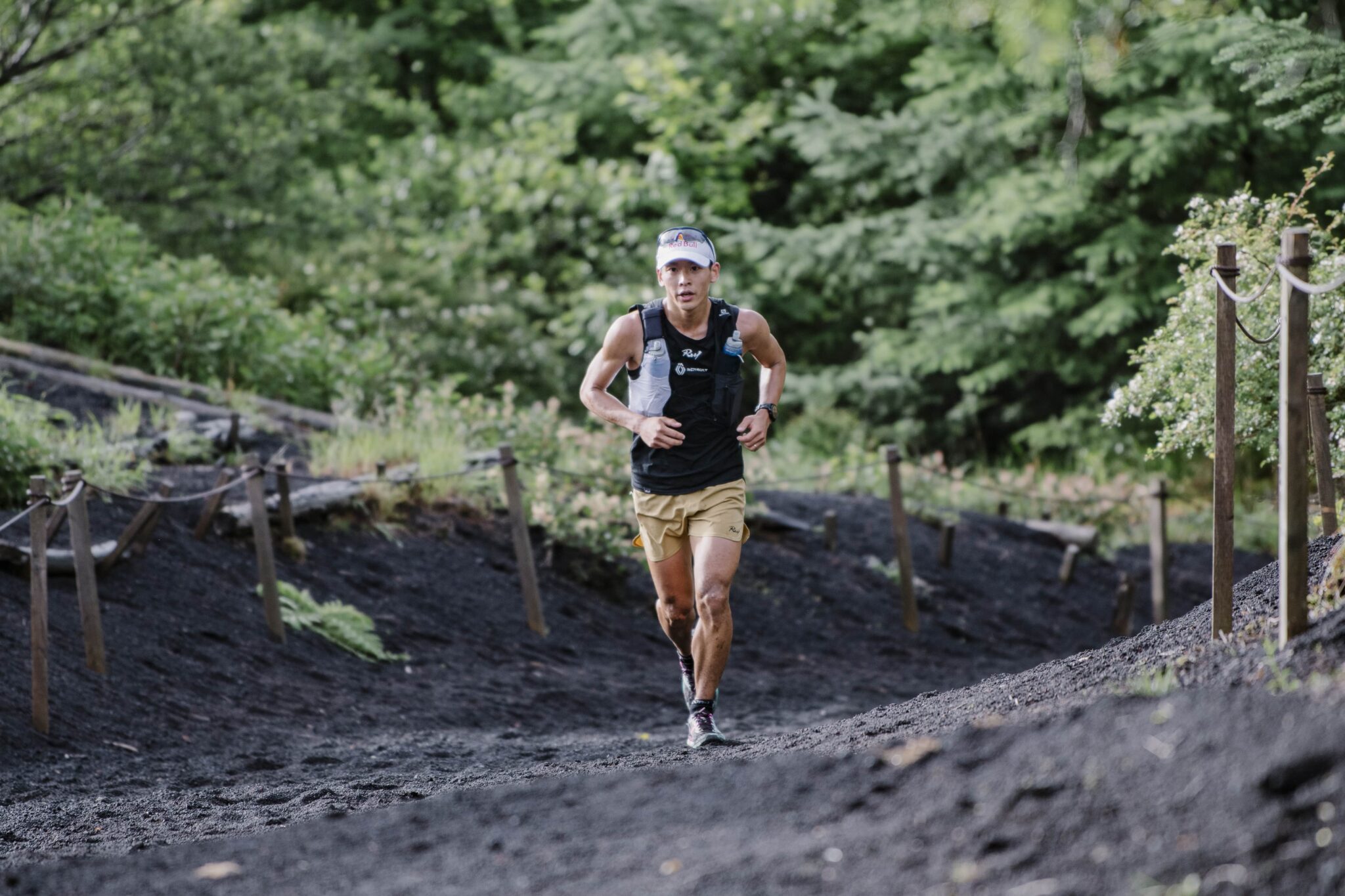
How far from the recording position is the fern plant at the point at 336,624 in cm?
884

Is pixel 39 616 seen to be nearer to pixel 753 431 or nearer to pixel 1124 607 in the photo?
pixel 753 431

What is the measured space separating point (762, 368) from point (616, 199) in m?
13.2

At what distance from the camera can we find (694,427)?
20.0 feet

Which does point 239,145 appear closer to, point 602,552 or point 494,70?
point 494,70

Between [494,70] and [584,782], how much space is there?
1830 centimetres

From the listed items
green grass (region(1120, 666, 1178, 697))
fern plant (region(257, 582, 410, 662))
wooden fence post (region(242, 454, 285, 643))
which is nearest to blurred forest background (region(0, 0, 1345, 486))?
fern plant (region(257, 582, 410, 662))

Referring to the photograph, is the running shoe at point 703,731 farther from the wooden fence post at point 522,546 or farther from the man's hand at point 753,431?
the wooden fence post at point 522,546

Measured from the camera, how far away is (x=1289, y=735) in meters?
3.46

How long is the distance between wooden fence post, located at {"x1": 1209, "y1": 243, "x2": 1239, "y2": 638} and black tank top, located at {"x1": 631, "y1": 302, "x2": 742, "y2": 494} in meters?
1.90

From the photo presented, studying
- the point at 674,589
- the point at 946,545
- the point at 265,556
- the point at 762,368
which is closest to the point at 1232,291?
the point at 762,368

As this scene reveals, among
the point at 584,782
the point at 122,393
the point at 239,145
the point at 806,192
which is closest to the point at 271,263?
the point at 239,145

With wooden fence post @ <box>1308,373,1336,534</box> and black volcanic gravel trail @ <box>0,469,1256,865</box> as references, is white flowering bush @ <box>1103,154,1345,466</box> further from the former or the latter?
black volcanic gravel trail @ <box>0,469,1256,865</box>

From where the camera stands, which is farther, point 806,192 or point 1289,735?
point 806,192

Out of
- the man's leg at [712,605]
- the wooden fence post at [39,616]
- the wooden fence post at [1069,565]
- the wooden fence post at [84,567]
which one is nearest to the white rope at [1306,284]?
the man's leg at [712,605]
